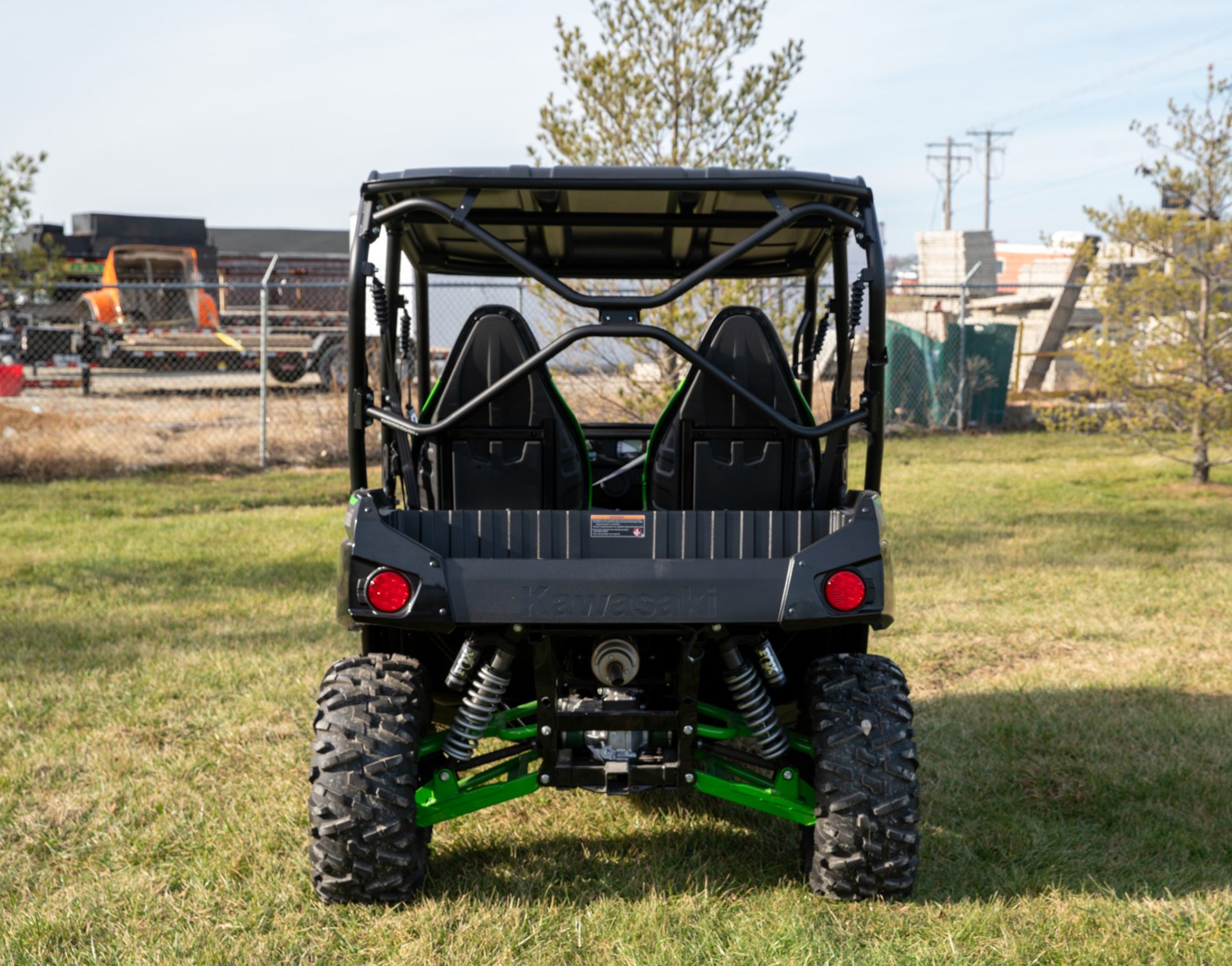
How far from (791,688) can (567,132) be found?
6.21m

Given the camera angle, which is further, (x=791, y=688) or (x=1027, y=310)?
(x=1027, y=310)

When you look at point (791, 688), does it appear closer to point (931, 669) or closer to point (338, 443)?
point (931, 669)

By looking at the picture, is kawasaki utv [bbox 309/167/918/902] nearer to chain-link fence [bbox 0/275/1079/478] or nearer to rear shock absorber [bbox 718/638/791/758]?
rear shock absorber [bbox 718/638/791/758]

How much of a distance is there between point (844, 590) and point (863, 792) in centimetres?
55

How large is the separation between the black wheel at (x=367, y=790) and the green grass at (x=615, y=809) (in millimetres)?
106

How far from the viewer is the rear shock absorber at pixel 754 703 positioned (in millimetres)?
3037

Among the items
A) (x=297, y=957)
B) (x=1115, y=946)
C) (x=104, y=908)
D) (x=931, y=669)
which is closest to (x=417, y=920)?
(x=297, y=957)

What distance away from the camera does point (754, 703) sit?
10.1 feet

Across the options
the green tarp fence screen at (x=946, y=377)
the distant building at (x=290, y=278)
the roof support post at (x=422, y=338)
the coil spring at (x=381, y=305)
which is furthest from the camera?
the distant building at (x=290, y=278)

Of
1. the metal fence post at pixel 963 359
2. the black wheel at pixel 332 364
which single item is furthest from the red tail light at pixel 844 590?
the black wheel at pixel 332 364

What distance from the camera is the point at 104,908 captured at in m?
3.07

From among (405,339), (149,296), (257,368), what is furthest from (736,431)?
(149,296)

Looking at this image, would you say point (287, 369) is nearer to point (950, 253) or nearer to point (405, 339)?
point (950, 253)

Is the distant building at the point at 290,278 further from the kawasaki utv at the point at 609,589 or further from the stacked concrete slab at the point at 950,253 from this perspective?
the kawasaki utv at the point at 609,589
